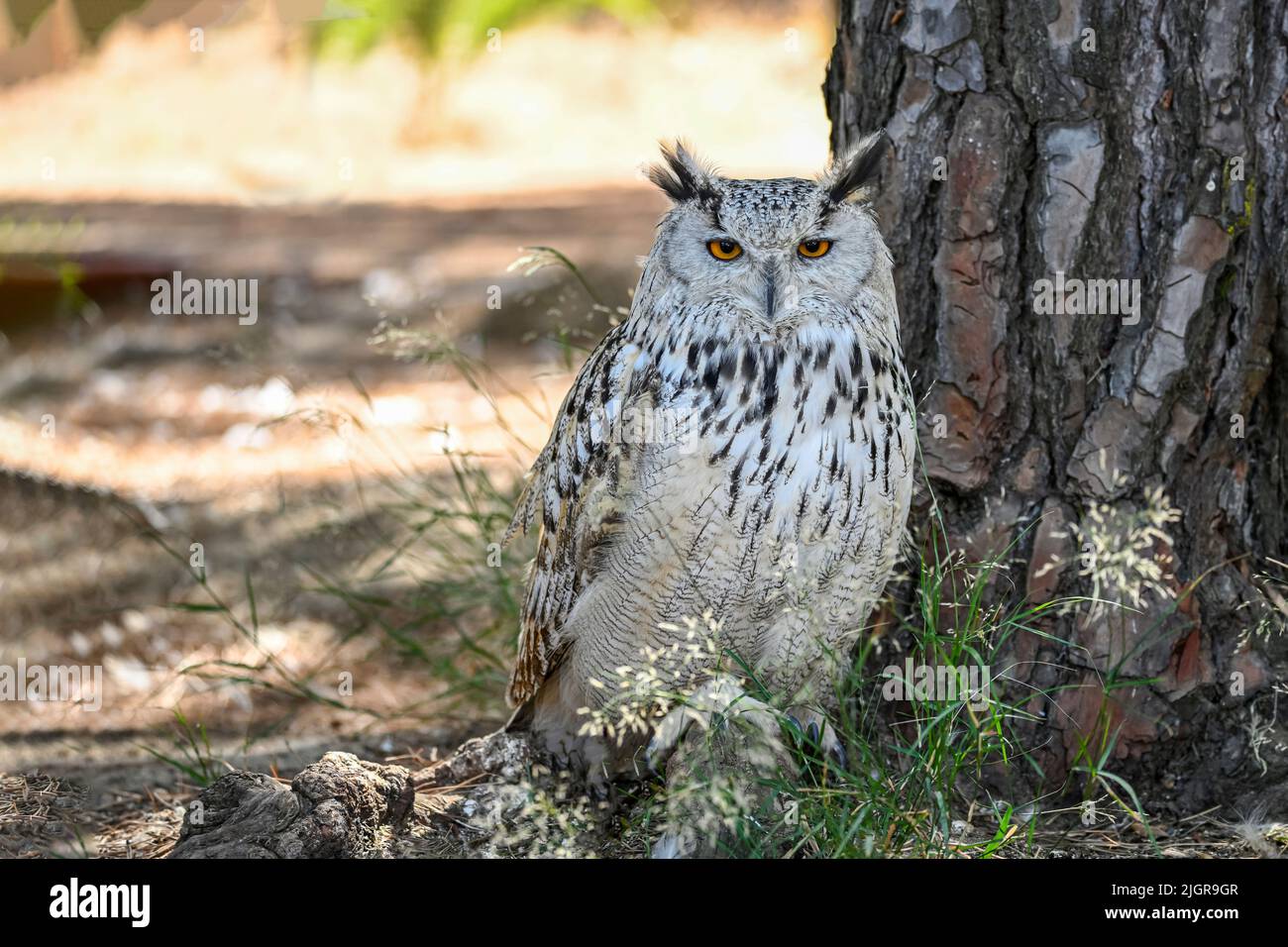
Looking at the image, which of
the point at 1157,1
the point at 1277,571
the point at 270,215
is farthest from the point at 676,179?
the point at 270,215

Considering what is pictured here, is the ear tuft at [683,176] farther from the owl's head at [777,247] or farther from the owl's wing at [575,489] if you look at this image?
the owl's wing at [575,489]

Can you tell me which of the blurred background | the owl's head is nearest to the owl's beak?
the owl's head

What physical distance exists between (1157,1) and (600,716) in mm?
1848

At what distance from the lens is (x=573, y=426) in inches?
112

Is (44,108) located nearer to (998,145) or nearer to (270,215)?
(270,215)

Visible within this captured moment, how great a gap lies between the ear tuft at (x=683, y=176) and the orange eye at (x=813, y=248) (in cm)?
22

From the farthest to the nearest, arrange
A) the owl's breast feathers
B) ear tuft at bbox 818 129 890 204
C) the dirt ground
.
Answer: the dirt ground < ear tuft at bbox 818 129 890 204 < the owl's breast feathers

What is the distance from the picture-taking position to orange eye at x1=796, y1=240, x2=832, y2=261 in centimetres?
261

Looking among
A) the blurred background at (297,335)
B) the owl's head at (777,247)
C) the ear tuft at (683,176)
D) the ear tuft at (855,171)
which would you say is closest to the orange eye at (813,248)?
the owl's head at (777,247)

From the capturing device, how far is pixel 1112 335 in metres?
2.84

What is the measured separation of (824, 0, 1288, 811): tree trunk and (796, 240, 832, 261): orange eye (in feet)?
1.35

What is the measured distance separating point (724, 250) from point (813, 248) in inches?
7.0

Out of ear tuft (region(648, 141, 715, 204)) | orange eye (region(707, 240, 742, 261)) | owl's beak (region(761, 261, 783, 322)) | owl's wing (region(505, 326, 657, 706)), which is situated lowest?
owl's wing (region(505, 326, 657, 706))

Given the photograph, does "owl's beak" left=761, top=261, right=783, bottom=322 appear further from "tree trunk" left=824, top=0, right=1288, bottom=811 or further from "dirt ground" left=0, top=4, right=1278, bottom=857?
"dirt ground" left=0, top=4, right=1278, bottom=857
